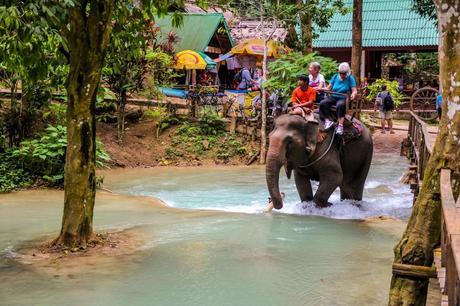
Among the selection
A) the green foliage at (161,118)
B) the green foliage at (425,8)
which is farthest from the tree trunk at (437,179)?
the green foliage at (425,8)

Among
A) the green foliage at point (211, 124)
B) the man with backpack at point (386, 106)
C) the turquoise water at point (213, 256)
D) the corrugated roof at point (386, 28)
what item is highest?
the corrugated roof at point (386, 28)

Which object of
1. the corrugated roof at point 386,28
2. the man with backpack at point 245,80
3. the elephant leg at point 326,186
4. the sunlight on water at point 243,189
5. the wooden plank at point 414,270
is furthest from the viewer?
the corrugated roof at point 386,28

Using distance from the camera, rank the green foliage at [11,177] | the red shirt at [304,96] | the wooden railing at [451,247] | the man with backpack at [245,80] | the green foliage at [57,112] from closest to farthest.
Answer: the wooden railing at [451,247], the red shirt at [304,96], the green foliage at [11,177], the green foliage at [57,112], the man with backpack at [245,80]

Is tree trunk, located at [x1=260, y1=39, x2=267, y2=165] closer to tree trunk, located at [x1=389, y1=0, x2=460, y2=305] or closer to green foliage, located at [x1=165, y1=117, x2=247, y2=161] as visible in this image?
green foliage, located at [x1=165, y1=117, x2=247, y2=161]

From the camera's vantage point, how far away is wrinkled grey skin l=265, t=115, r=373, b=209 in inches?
422

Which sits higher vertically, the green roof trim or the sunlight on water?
the green roof trim

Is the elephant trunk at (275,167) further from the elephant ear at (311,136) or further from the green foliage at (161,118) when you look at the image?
the green foliage at (161,118)

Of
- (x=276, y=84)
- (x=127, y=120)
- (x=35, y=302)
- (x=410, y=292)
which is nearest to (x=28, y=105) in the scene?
(x=127, y=120)

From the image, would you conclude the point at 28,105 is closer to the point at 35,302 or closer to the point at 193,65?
the point at 193,65

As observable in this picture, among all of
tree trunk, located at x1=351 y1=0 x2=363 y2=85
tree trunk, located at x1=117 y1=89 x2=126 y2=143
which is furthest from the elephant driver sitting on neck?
tree trunk, located at x1=351 y1=0 x2=363 y2=85

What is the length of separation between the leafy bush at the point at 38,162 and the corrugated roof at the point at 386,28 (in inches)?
723

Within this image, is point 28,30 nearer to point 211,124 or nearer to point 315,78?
point 315,78

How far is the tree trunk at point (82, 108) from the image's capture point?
26.5 feet

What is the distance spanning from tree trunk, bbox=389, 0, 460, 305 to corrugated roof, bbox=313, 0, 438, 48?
24722 millimetres
